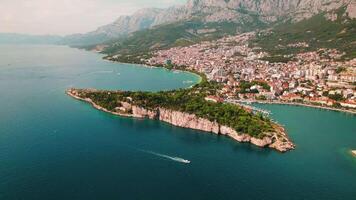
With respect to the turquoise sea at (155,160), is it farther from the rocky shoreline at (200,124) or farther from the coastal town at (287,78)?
the coastal town at (287,78)

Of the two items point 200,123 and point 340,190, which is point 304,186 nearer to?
point 340,190

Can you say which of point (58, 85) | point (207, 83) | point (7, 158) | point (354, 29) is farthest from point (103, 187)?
point (354, 29)

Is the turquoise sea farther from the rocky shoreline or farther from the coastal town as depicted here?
the coastal town

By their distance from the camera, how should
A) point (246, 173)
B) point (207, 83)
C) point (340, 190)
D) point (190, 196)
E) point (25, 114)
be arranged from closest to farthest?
1. point (190, 196)
2. point (340, 190)
3. point (246, 173)
4. point (25, 114)
5. point (207, 83)

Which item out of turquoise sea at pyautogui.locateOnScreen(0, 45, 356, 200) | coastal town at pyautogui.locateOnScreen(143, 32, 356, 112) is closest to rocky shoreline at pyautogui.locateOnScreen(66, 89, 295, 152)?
turquoise sea at pyautogui.locateOnScreen(0, 45, 356, 200)

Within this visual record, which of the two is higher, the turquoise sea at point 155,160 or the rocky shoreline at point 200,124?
the rocky shoreline at point 200,124

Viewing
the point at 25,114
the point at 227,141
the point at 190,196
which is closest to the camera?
the point at 190,196

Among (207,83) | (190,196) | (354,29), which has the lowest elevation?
(190,196)

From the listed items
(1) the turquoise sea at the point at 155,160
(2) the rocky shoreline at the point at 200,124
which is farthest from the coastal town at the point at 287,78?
(2) the rocky shoreline at the point at 200,124
